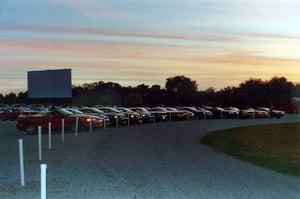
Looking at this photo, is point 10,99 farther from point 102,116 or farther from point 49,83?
point 102,116

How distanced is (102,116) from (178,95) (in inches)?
1665

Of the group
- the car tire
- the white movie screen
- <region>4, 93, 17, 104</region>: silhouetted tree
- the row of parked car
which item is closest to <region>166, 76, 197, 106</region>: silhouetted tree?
the row of parked car

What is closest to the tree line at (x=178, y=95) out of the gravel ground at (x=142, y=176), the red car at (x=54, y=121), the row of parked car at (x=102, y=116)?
the row of parked car at (x=102, y=116)

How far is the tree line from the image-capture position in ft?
232

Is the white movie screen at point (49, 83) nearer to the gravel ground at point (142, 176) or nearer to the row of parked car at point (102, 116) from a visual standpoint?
the row of parked car at point (102, 116)

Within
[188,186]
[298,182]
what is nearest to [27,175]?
[188,186]

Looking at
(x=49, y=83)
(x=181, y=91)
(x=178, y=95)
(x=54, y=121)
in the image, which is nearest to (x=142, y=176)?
(x=54, y=121)

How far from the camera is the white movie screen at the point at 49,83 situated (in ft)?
113

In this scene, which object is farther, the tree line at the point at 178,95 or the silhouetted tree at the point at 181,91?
the silhouetted tree at the point at 181,91

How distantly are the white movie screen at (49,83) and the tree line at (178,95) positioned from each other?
31.0 meters

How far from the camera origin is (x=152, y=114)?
152ft

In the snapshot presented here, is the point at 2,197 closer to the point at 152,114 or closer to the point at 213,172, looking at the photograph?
the point at 213,172

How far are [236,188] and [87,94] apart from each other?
6555 centimetres

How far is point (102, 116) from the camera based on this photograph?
114 feet
